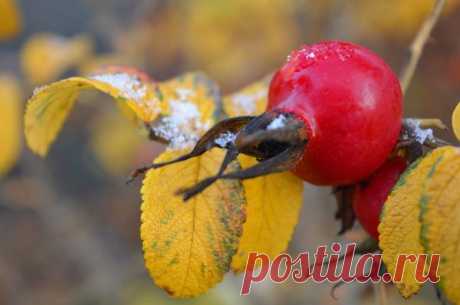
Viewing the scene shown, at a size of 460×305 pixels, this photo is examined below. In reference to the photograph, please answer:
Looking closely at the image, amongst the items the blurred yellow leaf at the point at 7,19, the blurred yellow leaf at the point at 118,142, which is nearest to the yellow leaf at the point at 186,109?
the blurred yellow leaf at the point at 7,19

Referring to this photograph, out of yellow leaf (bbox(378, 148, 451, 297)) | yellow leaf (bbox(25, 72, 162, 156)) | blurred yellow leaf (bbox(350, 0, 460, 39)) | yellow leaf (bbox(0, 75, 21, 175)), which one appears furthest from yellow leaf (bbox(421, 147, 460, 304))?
blurred yellow leaf (bbox(350, 0, 460, 39))

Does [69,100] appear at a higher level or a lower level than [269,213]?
higher

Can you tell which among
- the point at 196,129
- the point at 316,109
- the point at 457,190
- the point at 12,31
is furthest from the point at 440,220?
the point at 12,31

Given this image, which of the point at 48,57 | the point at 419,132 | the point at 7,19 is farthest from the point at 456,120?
the point at 48,57

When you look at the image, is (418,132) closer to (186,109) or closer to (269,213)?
(269,213)

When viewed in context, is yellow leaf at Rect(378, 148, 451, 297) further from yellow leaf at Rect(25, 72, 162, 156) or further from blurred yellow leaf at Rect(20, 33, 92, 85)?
blurred yellow leaf at Rect(20, 33, 92, 85)

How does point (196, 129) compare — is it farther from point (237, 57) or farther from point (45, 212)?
point (237, 57)
